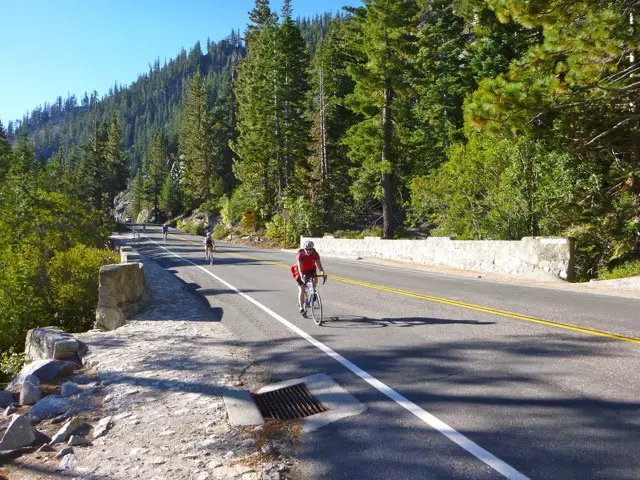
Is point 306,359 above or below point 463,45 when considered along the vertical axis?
below

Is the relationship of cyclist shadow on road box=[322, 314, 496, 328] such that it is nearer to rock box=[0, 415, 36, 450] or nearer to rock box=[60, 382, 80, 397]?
rock box=[60, 382, 80, 397]

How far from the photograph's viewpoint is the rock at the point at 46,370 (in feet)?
20.6

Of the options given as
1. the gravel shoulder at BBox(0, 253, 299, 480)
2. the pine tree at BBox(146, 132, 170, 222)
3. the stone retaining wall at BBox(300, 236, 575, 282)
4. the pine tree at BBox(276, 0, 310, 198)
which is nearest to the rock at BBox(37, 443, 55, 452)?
the gravel shoulder at BBox(0, 253, 299, 480)

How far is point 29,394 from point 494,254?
15297 mm

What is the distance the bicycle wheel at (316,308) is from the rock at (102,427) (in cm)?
451

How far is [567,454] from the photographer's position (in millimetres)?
3359

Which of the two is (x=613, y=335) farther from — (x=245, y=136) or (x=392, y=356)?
(x=245, y=136)

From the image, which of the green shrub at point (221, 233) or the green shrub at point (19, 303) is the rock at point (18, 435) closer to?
the green shrub at point (19, 303)

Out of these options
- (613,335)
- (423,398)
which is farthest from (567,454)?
(613,335)

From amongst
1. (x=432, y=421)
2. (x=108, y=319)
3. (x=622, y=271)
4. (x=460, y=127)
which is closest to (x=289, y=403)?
(x=432, y=421)

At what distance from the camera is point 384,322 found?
8461 millimetres

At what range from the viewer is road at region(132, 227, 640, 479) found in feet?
11.2

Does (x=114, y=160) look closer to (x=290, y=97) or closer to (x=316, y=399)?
(x=290, y=97)

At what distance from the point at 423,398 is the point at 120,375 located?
403cm
